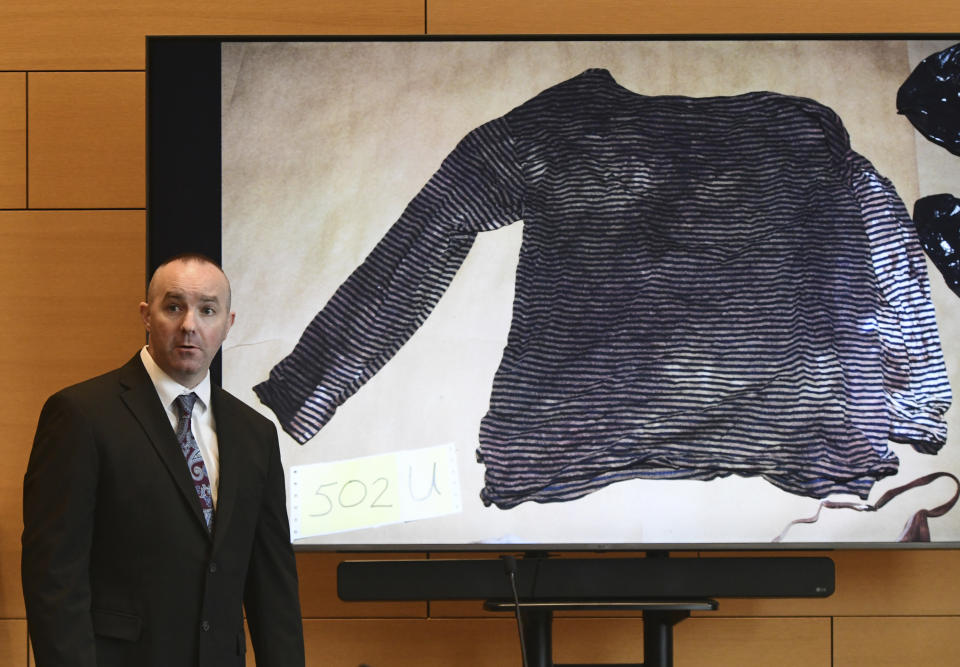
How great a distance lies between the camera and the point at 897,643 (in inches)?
123

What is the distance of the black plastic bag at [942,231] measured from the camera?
9.73 ft

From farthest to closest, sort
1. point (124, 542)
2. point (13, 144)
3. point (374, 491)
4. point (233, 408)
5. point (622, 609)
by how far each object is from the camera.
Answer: point (13, 144), point (374, 491), point (622, 609), point (233, 408), point (124, 542)

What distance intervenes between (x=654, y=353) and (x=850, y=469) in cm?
61

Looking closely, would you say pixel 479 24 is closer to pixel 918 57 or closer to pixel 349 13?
pixel 349 13

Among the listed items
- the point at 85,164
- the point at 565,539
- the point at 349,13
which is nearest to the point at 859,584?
the point at 565,539

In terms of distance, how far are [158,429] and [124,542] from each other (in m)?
0.21

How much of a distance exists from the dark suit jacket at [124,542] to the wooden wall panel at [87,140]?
137cm

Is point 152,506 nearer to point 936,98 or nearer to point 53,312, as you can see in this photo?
point 53,312

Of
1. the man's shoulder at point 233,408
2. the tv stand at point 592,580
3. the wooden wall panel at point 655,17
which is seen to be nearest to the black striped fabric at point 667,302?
the tv stand at point 592,580

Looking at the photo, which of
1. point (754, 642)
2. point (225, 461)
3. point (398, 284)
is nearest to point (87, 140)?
point (398, 284)

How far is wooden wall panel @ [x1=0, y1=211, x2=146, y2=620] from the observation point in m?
3.17

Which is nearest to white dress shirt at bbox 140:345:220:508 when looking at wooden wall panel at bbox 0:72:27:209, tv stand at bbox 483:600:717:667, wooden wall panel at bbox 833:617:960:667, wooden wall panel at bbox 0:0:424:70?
tv stand at bbox 483:600:717:667

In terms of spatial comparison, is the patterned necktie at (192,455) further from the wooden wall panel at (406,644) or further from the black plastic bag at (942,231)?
the black plastic bag at (942,231)

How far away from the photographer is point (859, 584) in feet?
10.3
